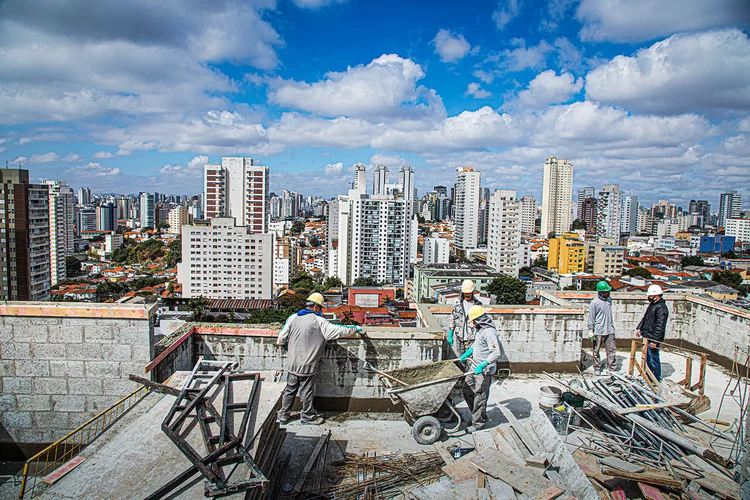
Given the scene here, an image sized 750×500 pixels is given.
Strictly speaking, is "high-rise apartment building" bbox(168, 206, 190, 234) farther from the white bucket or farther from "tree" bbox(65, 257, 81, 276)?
the white bucket

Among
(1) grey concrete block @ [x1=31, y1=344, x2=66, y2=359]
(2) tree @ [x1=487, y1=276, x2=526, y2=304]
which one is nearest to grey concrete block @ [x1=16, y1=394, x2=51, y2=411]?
(1) grey concrete block @ [x1=31, y1=344, x2=66, y2=359]

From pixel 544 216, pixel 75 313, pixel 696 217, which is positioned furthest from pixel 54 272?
pixel 696 217

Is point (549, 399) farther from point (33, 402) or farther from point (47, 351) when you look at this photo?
point (33, 402)

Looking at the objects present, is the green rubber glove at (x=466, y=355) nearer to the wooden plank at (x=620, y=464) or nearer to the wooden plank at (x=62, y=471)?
the wooden plank at (x=620, y=464)

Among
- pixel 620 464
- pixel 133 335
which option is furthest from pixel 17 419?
pixel 620 464

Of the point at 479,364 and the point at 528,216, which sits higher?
the point at 528,216

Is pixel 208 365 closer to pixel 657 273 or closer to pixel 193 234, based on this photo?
pixel 193 234
